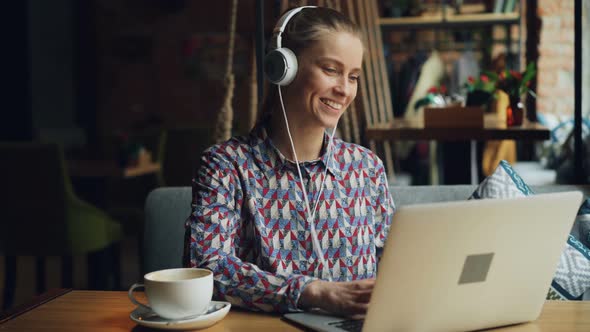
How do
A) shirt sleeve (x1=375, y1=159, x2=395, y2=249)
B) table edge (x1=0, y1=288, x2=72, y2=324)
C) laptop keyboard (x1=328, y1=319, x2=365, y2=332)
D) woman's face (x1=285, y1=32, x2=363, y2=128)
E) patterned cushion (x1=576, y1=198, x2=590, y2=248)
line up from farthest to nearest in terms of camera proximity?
1. patterned cushion (x1=576, y1=198, x2=590, y2=248)
2. shirt sleeve (x1=375, y1=159, x2=395, y2=249)
3. woman's face (x1=285, y1=32, x2=363, y2=128)
4. table edge (x1=0, y1=288, x2=72, y2=324)
5. laptop keyboard (x1=328, y1=319, x2=365, y2=332)

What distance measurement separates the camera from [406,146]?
209 inches

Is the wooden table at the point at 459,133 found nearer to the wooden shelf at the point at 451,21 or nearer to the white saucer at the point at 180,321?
the wooden shelf at the point at 451,21

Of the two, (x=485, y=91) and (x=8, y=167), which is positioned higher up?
(x=485, y=91)

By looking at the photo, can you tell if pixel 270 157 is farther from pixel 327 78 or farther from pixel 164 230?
pixel 164 230

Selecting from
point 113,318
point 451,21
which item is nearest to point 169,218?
point 113,318

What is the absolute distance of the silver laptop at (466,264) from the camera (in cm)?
96

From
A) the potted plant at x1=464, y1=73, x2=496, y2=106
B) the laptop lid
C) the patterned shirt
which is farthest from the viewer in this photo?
the potted plant at x1=464, y1=73, x2=496, y2=106

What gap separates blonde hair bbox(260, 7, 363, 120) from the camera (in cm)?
152

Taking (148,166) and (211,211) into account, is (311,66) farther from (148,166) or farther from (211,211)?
(148,166)

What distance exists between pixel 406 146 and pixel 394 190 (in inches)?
131

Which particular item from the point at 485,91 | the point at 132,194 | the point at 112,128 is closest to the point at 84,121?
the point at 112,128

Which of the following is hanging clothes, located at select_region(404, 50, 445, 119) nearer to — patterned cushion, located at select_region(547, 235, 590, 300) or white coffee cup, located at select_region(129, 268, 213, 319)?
patterned cushion, located at select_region(547, 235, 590, 300)

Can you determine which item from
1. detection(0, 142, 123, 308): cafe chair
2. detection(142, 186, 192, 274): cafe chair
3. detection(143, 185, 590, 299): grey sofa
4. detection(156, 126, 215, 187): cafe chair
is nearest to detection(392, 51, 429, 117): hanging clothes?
detection(156, 126, 215, 187): cafe chair

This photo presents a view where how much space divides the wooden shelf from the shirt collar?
10.1ft
